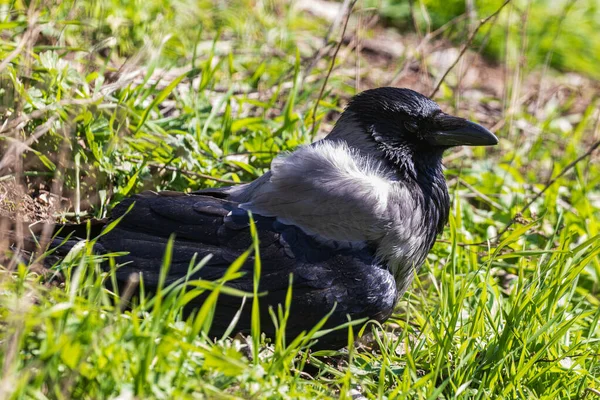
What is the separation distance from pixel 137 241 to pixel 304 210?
0.79 m

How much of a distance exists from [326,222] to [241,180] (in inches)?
46.2

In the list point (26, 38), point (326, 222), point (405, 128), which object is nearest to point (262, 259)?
point (326, 222)

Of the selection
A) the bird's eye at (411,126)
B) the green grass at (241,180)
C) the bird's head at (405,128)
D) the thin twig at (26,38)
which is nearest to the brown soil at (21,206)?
the green grass at (241,180)

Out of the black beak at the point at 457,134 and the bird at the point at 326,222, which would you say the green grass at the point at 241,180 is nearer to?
the bird at the point at 326,222

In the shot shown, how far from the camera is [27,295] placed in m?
2.91

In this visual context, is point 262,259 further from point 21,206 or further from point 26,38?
point 26,38

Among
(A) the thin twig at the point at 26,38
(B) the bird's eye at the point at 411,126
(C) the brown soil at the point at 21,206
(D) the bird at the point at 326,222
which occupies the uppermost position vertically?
(A) the thin twig at the point at 26,38

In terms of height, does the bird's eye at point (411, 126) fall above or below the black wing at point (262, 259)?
above

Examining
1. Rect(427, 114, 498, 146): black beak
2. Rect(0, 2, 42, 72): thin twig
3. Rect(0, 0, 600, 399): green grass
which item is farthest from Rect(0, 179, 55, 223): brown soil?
Rect(427, 114, 498, 146): black beak

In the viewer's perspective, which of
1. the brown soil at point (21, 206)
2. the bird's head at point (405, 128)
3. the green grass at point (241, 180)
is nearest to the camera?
the green grass at point (241, 180)

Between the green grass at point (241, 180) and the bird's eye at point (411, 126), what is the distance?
0.58 meters

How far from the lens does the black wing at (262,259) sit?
3.53 m

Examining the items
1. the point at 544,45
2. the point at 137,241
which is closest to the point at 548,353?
the point at 137,241

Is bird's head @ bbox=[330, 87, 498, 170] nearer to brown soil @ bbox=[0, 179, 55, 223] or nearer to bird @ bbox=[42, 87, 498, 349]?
bird @ bbox=[42, 87, 498, 349]
